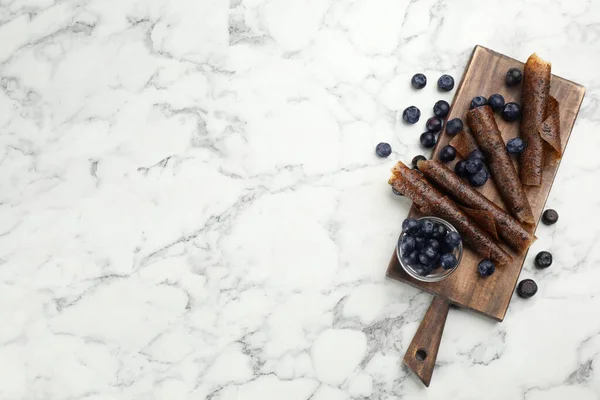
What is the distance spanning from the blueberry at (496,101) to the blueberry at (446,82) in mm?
154

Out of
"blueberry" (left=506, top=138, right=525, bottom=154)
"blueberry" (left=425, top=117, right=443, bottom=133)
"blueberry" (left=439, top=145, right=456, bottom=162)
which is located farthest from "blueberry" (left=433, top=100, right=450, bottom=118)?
"blueberry" (left=506, top=138, right=525, bottom=154)

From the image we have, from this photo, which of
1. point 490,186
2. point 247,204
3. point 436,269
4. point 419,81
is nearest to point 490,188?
point 490,186

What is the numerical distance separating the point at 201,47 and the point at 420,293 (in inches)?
46.9

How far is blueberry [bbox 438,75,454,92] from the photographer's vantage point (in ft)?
7.73

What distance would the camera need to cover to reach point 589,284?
7.71 ft

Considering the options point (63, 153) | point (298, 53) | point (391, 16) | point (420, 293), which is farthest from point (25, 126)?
point (420, 293)

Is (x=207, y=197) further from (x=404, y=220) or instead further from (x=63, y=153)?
(x=404, y=220)

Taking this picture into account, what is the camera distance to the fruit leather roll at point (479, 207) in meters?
2.18

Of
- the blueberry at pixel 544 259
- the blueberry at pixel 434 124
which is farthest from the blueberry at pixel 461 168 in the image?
the blueberry at pixel 544 259

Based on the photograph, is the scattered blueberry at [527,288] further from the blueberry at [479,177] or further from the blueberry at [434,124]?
the blueberry at [434,124]

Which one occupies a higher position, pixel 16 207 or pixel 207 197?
pixel 207 197

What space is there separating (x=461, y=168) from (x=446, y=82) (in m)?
0.33

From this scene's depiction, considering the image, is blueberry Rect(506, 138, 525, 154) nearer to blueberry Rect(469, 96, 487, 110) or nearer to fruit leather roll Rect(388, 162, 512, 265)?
blueberry Rect(469, 96, 487, 110)

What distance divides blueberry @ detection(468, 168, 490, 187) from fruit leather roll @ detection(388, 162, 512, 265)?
110mm
